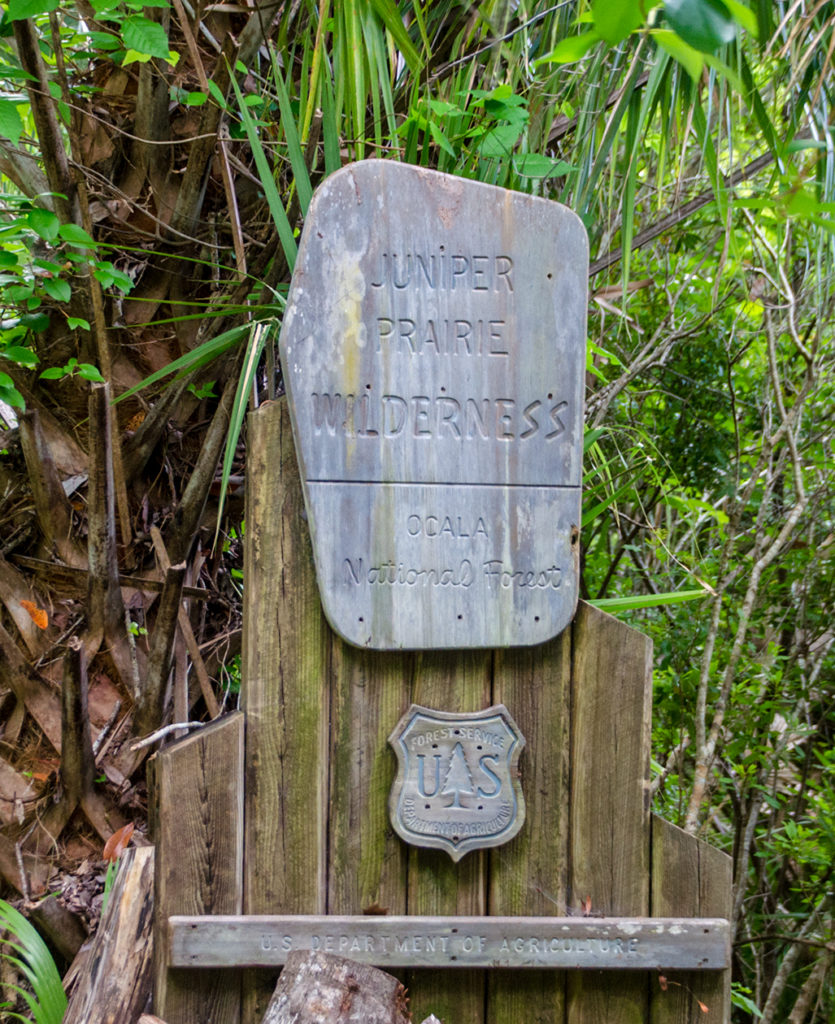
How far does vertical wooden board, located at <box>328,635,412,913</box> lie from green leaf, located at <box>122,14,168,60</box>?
121cm

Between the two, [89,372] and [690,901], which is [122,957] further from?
[89,372]

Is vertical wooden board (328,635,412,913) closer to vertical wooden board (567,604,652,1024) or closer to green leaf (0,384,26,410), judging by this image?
vertical wooden board (567,604,652,1024)

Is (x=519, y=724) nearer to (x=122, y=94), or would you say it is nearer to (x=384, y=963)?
(x=384, y=963)

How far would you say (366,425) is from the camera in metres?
1.44

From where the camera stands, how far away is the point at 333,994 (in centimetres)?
125

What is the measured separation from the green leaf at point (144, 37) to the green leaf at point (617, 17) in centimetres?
149

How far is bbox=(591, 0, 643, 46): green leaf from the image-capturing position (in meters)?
0.50

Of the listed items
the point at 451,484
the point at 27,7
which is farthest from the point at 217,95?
the point at 451,484

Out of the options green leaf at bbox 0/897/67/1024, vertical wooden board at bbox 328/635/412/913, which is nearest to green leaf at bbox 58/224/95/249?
vertical wooden board at bbox 328/635/412/913

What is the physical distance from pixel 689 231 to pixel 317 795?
9.38 ft

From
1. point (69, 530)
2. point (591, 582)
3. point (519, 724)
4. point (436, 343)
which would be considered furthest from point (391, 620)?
point (591, 582)

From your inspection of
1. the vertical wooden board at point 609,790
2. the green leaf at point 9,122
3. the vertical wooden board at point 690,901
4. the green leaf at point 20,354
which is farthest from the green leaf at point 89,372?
the vertical wooden board at point 690,901

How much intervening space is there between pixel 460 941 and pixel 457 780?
246 mm

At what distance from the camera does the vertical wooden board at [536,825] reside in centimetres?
145
